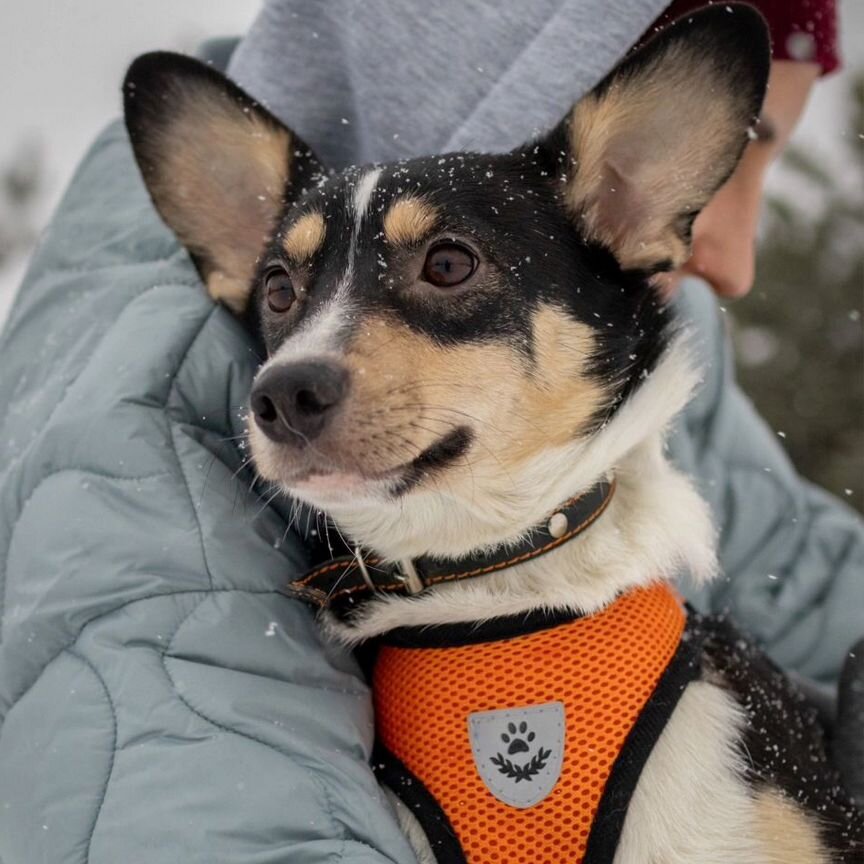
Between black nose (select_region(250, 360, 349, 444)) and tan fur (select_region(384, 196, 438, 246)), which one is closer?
black nose (select_region(250, 360, 349, 444))

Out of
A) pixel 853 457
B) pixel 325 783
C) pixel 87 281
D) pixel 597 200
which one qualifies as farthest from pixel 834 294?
pixel 325 783

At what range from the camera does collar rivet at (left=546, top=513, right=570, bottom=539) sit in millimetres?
2119

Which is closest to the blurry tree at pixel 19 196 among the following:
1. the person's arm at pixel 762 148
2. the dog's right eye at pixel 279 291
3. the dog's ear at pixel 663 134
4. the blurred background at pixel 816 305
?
the blurred background at pixel 816 305

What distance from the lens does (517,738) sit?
195cm

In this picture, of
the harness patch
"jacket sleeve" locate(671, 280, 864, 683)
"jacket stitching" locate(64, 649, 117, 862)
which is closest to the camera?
"jacket stitching" locate(64, 649, 117, 862)

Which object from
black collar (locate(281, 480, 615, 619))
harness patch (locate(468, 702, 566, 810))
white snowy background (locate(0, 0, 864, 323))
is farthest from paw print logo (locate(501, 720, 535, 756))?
white snowy background (locate(0, 0, 864, 323))

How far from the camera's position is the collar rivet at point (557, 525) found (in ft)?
6.95

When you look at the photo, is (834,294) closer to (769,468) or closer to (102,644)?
(769,468)

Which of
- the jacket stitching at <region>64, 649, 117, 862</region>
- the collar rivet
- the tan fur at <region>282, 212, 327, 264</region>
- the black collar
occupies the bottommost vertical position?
the jacket stitching at <region>64, 649, 117, 862</region>

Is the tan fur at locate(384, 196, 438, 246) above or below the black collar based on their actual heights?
above

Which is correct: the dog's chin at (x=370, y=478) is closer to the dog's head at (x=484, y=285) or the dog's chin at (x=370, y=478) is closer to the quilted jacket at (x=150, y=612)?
the dog's head at (x=484, y=285)

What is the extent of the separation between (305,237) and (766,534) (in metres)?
1.86

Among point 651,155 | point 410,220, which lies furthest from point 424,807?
point 651,155

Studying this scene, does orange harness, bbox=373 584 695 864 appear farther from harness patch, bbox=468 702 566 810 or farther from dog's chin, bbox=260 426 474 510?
dog's chin, bbox=260 426 474 510
